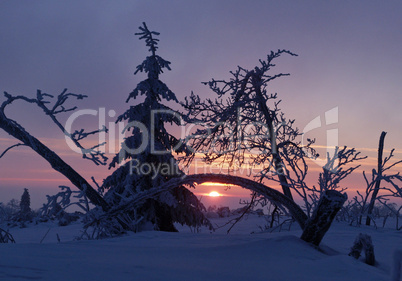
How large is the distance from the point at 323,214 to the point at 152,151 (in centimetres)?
726

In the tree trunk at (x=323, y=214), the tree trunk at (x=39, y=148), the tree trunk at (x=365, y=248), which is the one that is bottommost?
the tree trunk at (x=365, y=248)

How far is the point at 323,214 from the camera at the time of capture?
3891 mm

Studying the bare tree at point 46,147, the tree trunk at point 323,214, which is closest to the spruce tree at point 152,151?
the bare tree at point 46,147

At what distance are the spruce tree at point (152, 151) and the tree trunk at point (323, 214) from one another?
6838mm

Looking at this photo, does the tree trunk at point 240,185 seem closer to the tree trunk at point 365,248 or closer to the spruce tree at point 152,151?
the tree trunk at point 365,248

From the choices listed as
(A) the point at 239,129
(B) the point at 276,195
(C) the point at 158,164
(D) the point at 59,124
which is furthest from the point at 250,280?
(C) the point at 158,164

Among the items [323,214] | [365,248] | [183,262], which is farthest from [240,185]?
[183,262]

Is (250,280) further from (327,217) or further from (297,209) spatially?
(297,209)

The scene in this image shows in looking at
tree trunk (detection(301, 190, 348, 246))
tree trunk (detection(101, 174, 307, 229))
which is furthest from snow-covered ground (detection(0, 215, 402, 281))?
tree trunk (detection(101, 174, 307, 229))

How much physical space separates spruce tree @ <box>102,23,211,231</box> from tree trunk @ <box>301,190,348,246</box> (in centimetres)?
684

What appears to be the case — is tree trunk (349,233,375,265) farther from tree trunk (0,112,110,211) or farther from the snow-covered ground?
tree trunk (0,112,110,211)

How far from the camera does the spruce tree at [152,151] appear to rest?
10570mm

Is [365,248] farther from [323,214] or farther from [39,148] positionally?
[39,148]

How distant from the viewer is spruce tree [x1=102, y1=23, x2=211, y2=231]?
1057 cm
